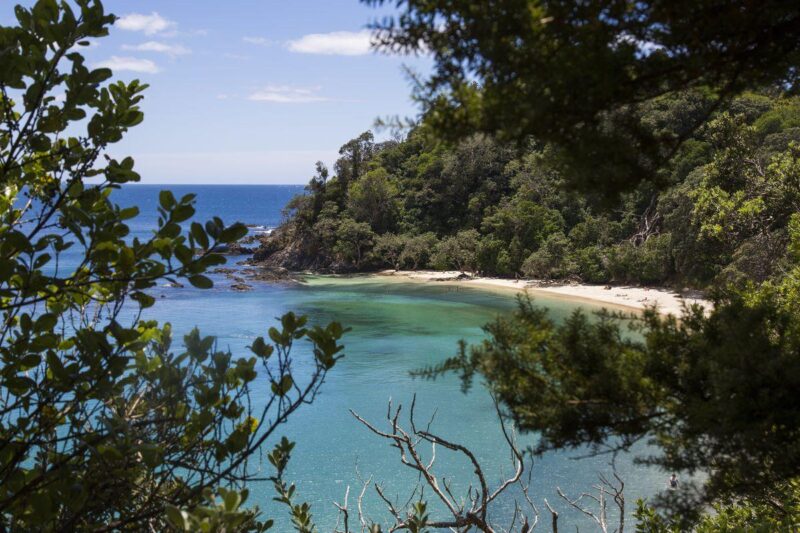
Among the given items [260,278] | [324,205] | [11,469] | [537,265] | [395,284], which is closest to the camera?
[11,469]

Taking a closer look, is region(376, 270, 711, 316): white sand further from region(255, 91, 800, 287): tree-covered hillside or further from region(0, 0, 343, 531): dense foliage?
region(0, 0, 343, 531): dense foliage

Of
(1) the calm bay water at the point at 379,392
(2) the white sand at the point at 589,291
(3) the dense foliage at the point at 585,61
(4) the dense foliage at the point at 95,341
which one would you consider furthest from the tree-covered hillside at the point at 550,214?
(4) the dense foliage at the point at 95,341

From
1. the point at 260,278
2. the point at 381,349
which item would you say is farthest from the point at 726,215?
the point at 260,278

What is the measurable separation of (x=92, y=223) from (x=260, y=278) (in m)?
38.9

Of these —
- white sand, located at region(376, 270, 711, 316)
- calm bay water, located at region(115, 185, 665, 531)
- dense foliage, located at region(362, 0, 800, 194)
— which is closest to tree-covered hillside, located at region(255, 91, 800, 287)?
white sand, located at region(376, 270, 711, 316)

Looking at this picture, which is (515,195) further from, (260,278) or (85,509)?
(85,509)

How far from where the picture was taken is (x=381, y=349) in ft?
73.3

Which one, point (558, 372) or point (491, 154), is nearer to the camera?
point (558, 372)

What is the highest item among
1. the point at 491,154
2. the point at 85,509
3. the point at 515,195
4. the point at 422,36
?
the point at 491,154

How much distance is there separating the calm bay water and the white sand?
1616mm

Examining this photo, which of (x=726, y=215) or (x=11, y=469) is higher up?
(x=726, y=215)

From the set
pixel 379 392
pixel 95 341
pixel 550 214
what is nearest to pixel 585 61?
pixel 95 341

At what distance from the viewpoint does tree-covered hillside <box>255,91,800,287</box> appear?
20.4m

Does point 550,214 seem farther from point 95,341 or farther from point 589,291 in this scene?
point 95,341
